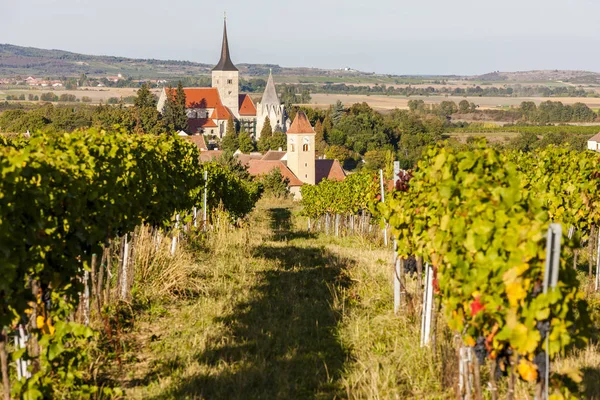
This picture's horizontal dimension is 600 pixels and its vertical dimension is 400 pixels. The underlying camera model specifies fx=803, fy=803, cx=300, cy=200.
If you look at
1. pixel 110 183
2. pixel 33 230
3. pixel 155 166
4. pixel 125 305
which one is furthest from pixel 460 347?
pixel 155 166

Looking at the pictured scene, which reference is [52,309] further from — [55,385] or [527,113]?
[527,113]

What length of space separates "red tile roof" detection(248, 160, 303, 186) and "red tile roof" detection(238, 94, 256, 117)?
63393 millimetres

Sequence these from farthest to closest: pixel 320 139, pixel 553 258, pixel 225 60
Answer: pixel 225 60 → pixel 320 139 → pixel 553 258

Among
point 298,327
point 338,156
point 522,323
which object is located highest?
point 522,323

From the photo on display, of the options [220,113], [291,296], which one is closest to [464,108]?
[220,113]

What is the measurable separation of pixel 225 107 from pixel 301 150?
2400 inches

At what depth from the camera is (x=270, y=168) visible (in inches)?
3036

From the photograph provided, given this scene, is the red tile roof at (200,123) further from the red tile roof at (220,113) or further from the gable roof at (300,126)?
the gable roof at (300,126)

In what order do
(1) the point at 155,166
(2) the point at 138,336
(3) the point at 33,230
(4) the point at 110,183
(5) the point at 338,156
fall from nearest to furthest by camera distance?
(3) the point at 33,230
(4) the point at 110,183
(2) the point at 138,336
(1) the point at 155,166
(5) the point at 338,156

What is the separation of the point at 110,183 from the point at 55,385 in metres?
2.14

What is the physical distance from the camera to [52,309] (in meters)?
6.21

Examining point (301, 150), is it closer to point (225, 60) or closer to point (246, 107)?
point (246, 107)

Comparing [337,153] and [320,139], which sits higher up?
[320,139]

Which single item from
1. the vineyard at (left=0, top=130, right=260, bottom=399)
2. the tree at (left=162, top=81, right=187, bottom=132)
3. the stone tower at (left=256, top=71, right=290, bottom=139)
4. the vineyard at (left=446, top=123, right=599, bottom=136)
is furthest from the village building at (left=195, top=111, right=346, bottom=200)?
the vineyard at (left=0, top=130, right=260, bottom=399)
